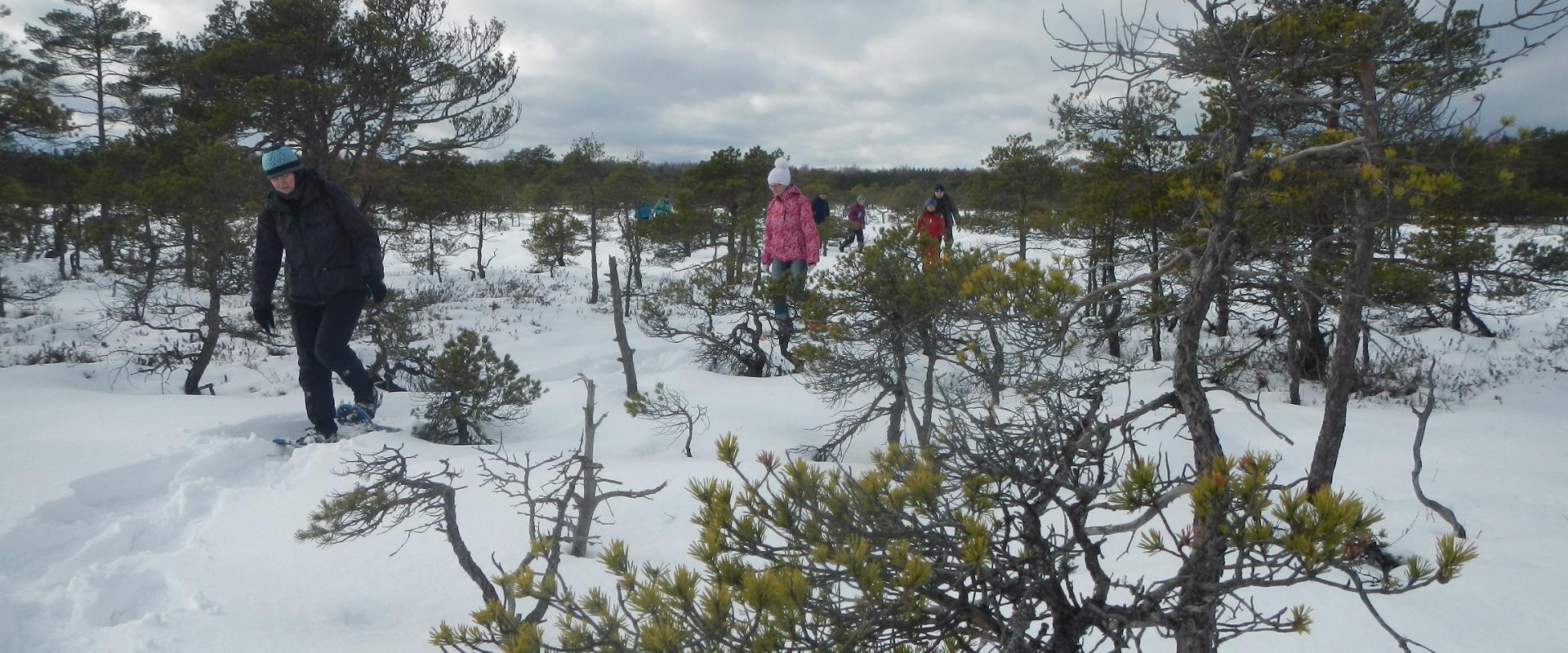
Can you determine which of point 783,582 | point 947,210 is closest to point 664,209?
point 947,210

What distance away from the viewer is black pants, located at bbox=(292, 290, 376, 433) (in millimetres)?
4719

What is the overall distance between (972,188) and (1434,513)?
41.2 feet

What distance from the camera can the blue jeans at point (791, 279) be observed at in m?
7.05

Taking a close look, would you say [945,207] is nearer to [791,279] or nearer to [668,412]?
[791,279]

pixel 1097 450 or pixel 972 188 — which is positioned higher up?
pixel 972 188

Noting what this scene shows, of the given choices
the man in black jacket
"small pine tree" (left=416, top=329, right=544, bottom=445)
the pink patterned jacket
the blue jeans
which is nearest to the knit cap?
the pink patterned jacket

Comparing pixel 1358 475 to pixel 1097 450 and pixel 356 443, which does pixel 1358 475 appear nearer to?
pixel 1097 450

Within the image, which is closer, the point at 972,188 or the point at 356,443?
the point at 356,443

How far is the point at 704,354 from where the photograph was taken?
9.73 meters

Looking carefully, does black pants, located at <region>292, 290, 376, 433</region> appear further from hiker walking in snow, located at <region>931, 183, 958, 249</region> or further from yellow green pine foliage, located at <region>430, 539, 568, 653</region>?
hiker walking in snow, located at <region>931, 183, 958, 249</region>

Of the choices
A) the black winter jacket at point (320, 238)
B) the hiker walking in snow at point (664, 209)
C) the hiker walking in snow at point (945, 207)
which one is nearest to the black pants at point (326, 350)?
the black winter jacket at point (320, 238)

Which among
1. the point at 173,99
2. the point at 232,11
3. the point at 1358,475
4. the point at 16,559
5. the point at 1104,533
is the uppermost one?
the point at 232,11

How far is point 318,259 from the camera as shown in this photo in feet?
A: 15.1

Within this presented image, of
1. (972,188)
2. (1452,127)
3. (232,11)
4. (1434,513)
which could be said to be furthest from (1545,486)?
(232,11)
